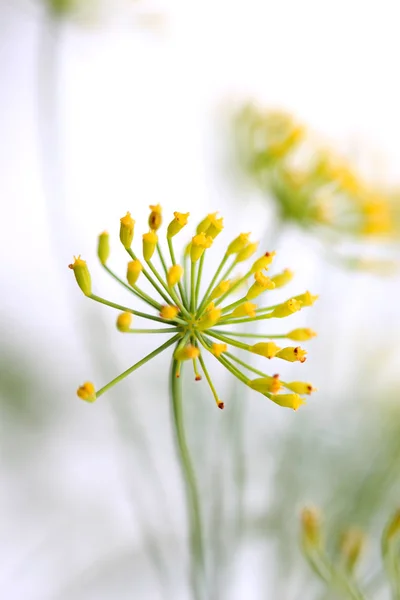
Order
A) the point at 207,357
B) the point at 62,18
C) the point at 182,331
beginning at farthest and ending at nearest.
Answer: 1. the point at 207,357
2. the point at 62,18
3. the point at 182,331

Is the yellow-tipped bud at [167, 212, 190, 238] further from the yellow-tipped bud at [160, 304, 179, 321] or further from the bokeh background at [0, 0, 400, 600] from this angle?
the bokeh background at [0, 0, 400, 600]

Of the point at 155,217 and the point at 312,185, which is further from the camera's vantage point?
the point at 312,185

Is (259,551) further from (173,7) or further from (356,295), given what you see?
(173,7)

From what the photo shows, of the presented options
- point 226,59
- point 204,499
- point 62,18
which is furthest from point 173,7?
point 204,499

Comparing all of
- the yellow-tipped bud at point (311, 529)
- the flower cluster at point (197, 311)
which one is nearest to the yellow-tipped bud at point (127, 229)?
the flower cluster at point (197, 311)

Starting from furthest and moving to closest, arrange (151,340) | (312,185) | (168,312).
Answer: (151,340) → (312,185) → (168,312)

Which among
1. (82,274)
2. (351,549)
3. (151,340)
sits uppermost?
(151,340)

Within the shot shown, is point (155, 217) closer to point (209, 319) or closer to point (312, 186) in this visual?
point (209, 319)

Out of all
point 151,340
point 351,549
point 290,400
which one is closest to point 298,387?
point 290,400
